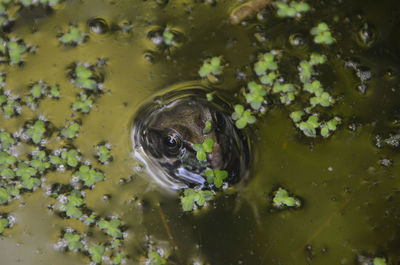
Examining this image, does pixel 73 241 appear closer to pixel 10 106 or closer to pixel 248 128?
pixel 10 106

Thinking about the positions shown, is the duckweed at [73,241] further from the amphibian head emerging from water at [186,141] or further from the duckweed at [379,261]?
the duckweed at [379,261]

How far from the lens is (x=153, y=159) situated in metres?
2.35

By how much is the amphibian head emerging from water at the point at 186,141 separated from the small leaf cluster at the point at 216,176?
0.06 metres

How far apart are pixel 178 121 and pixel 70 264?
106 cm

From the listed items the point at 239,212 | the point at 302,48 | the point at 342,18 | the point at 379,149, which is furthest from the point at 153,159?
the point at 342,18

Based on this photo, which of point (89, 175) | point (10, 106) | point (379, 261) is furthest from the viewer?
point (10, 106)

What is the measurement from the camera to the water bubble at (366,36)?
252 cm

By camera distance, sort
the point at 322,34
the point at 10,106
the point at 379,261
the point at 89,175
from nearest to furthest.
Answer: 1. the point at 379,261
2. the point at 89,175
3. the point at 10,106
4. the point at 322,34

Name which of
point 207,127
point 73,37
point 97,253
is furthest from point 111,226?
point 73,37

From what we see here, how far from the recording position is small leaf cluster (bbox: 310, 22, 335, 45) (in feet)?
8.19

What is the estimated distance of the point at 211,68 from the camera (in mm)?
2453

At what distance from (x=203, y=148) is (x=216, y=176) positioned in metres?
0.18

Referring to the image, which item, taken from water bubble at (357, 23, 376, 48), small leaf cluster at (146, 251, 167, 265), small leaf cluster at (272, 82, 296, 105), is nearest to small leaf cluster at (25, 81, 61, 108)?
small leaf cluster at (146, 251, 167, 265)

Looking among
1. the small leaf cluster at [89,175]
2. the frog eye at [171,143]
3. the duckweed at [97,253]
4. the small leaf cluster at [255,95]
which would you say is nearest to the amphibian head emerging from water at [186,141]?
the frog eye at [171,143]
